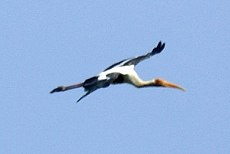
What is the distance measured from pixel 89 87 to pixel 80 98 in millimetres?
1306

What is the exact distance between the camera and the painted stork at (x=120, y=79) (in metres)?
30.5

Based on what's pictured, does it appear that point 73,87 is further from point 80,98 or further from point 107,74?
point 80,98

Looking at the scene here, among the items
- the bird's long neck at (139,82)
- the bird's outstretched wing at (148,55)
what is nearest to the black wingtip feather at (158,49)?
the bird's outstretched wing at (148,55)

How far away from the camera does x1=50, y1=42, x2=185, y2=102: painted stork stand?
30484 mm

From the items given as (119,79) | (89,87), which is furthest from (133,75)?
(89,87)

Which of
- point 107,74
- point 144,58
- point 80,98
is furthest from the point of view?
point 144,58

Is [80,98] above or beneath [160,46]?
beneath

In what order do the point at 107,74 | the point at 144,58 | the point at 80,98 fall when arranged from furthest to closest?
the point at 144,58 < the point at 107,74 < the point at 80,98

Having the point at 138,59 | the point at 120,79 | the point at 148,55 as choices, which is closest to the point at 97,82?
the point at 120,79

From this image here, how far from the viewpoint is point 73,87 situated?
3234 centimetres

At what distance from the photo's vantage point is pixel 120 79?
32094 millimetres

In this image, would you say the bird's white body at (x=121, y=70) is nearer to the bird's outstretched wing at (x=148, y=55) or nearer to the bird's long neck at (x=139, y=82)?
the bird's long neck at (x=139, y=82)

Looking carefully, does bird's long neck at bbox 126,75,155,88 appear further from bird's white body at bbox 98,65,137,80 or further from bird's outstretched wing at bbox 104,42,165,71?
bird's outstretched wing at bbox 104,42,165,71

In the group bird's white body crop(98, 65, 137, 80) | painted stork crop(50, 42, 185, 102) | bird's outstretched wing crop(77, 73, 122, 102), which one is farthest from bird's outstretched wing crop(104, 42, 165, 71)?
bird's outstretched wing crop(77, 73, 122, 102)
